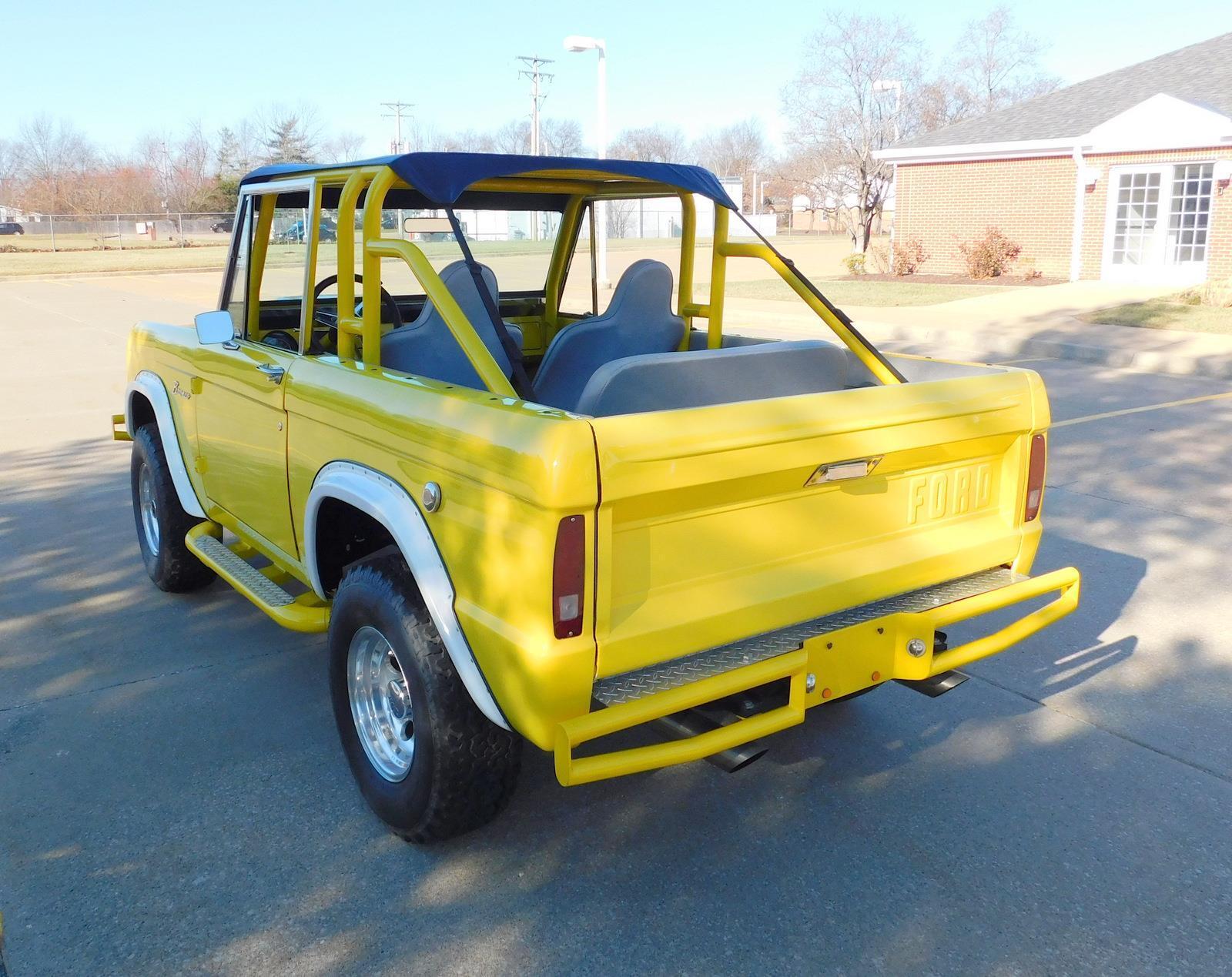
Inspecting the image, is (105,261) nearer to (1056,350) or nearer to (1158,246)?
(1158,246)

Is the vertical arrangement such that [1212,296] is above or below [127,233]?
below

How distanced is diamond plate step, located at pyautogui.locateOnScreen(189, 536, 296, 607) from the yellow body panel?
Answer: 154 mm

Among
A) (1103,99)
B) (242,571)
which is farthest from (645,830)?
(1103,99)

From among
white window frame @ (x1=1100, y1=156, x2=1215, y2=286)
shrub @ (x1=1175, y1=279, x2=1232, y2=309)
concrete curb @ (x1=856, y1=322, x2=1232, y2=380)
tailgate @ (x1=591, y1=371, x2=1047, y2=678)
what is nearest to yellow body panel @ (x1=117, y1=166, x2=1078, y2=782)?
tailgate @ (x1=591, y1=371, x2=1047, y2=678)

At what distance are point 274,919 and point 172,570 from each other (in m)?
2.82

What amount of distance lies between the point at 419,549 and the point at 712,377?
1.08 metres

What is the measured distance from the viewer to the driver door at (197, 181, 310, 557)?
4.06 meters

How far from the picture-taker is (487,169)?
3709 mm

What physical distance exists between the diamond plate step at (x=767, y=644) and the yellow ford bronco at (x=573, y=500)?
1 centimetres

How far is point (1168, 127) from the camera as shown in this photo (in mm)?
21891

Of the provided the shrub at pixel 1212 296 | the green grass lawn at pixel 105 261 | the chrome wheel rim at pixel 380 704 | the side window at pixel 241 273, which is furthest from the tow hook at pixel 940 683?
the green grass lawn at pixel 105 261

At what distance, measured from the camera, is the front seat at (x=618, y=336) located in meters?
4.13

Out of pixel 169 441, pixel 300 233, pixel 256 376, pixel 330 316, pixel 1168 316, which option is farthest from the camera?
pixel 1168 316

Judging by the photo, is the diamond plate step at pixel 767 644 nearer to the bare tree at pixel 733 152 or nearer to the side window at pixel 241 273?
the side window at pixel 241 273
